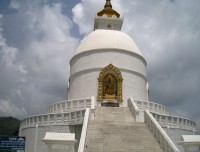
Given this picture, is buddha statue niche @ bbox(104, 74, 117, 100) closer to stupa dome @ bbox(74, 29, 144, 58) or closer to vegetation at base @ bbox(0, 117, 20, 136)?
stupa dome @ bbox(74, 29, 144, 58)

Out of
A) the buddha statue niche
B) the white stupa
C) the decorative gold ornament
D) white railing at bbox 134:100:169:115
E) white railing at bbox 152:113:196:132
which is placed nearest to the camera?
the white stupa

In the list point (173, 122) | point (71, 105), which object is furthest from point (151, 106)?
point (71, 105)

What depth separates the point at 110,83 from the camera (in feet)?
81.9

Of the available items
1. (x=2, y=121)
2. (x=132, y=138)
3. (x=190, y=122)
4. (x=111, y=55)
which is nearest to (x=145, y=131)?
(x=132, y=138)

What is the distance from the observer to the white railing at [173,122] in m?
20.0

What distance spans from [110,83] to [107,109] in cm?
484

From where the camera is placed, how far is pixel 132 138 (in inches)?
569

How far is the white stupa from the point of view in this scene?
46.3 feet

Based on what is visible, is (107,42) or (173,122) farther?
(107,42)

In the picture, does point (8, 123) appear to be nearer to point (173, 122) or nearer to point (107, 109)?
point (107, 109)

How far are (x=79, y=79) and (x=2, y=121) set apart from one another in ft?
143

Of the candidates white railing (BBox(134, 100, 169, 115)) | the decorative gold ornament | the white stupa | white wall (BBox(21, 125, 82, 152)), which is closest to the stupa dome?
the white stupa

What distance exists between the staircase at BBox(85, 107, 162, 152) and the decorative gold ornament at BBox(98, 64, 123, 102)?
573 centimetres

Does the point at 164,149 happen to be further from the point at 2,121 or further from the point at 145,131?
the point at 2,121
